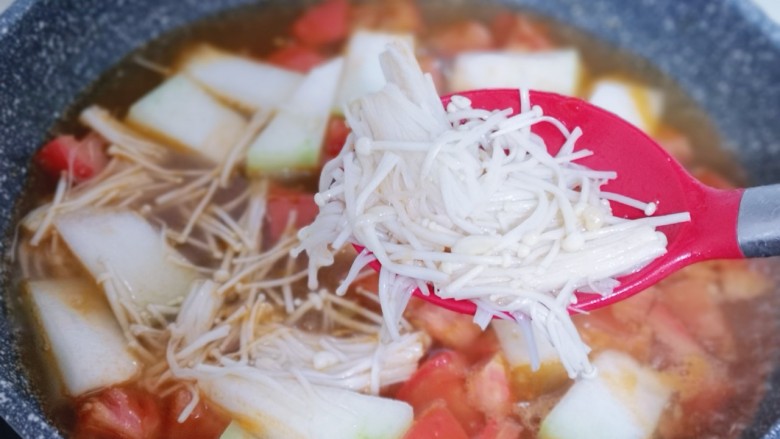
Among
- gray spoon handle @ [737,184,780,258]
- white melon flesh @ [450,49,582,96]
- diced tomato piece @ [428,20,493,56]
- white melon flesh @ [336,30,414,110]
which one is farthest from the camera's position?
diced tomato piece @ [428,20,493,56]

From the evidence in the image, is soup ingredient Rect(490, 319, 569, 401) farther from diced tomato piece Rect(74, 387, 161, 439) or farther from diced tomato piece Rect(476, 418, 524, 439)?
diced tomato piece Rect(74, 387, 161, 439)

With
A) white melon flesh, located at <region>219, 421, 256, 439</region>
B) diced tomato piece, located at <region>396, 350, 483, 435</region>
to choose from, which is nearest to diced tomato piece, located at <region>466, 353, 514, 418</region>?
diced tomato piece, located at <region>396, 350, 483, 435</region>

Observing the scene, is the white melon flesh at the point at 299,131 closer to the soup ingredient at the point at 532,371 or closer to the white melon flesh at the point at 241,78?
the white melon flesh at the point at 241,78

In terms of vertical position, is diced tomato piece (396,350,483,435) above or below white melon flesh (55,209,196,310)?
below

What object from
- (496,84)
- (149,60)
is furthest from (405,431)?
(149,60)

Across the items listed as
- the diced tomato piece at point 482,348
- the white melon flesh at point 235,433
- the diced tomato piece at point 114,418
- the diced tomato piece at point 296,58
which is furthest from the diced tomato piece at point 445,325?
the diced tomato piece at point 296,58

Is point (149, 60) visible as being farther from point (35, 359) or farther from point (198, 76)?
point (35, 359)

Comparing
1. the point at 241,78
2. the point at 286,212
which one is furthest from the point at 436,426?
the point at 241,78

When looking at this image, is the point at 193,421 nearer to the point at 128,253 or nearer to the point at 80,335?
the point at 80,335
